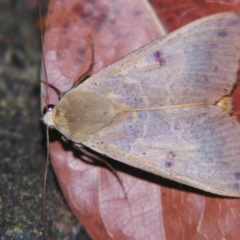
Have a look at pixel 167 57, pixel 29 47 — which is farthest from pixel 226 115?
pixel 29 47

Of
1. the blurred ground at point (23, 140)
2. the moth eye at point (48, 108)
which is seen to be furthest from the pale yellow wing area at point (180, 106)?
Answer: the blurred ground at point (23, 140)

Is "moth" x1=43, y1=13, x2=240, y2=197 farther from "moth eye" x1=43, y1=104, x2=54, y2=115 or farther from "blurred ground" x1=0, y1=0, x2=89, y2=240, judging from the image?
"blurred ground" x1=0, y1=0, x2=89, y2=240

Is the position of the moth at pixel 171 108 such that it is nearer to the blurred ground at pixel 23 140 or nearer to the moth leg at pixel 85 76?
the moth leg at pixel 85 76

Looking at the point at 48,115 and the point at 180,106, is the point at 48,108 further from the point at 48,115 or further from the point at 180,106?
the point at 180,106

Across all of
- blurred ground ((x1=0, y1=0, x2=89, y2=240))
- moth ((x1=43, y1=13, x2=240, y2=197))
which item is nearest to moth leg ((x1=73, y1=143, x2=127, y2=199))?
moth ((x1=43, y1=13, x2=240, y2=197))

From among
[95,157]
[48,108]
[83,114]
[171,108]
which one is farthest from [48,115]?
[171,108]

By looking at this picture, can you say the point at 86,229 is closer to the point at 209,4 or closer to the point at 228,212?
the point at 228,212
